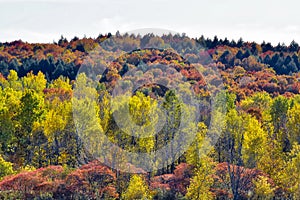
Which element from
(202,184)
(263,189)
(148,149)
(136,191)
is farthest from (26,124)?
(263,189)

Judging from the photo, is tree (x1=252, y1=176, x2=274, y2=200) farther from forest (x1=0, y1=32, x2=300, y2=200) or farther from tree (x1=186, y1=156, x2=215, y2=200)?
tree (x1=186, y1=156, x2=215, y2=200)

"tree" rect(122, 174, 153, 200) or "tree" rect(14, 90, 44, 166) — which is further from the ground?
"tree" rect(14, 90, 44, 166)

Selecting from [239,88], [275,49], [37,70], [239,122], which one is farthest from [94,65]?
[239,122]

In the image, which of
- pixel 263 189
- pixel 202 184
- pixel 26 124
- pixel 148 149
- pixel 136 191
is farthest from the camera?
pixel 26 124

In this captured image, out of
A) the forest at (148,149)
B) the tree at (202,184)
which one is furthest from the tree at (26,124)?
the tree at (202,184)

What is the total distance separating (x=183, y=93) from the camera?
230 ft

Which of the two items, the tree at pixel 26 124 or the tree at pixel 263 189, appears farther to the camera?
the tree at pixel 26 124

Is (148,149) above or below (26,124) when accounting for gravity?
below

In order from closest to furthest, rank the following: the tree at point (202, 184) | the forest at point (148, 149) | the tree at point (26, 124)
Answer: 1. the tree at point (202, 184)
2. the forest at point (148, 149)
3. the tree at point (26, 124)

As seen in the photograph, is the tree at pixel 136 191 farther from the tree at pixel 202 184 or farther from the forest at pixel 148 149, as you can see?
the tree at pixel 202 184

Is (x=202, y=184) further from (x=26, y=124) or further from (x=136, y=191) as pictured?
(x=26, y=124)

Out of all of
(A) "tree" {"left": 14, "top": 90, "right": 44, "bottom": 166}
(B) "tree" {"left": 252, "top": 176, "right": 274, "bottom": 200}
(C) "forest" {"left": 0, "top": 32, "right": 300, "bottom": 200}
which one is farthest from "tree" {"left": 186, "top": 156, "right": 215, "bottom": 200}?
(A) "tree" {"left": 14, "top": 90, "right": 44, "bottom": 166}

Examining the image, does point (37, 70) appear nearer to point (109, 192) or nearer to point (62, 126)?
point (62, 126)

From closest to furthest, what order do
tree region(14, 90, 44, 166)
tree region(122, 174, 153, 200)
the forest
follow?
tree region(122, 174, 153, 200) → the forest → tree region(14, 90, 44, 166)
